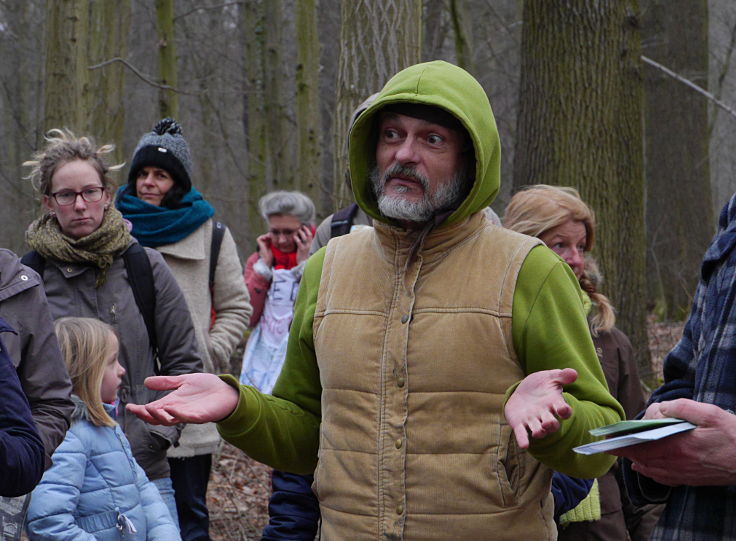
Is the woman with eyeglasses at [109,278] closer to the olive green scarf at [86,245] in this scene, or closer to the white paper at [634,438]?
the olive green scarf at [86,245]

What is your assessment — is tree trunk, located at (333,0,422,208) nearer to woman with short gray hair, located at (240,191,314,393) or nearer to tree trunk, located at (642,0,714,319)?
woman with short gray hair, located at (240,191,314,393)

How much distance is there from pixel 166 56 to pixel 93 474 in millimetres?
9858

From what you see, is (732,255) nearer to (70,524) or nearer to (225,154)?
(70,524)

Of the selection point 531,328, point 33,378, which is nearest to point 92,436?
point 33,378

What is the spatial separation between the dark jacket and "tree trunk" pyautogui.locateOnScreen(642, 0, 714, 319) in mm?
12109

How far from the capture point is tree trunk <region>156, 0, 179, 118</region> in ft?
42.4

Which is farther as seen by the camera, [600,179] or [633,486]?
[600,179]

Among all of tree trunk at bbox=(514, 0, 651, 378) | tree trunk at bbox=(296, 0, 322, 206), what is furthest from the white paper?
Result: tree trunk at bbox=(296, 0, 322, 206)

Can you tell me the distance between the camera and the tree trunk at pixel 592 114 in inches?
294

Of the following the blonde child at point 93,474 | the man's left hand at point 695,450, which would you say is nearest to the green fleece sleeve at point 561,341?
the man's left hand at point 695,450

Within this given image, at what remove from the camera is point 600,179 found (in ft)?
24.4

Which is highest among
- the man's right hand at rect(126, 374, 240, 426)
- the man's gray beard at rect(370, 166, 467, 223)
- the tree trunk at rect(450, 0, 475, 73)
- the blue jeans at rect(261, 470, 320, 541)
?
the tree trunk at rect(450, 0, 475, 73)

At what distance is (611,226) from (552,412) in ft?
17.9

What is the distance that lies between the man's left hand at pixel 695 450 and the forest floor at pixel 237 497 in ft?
15.0
